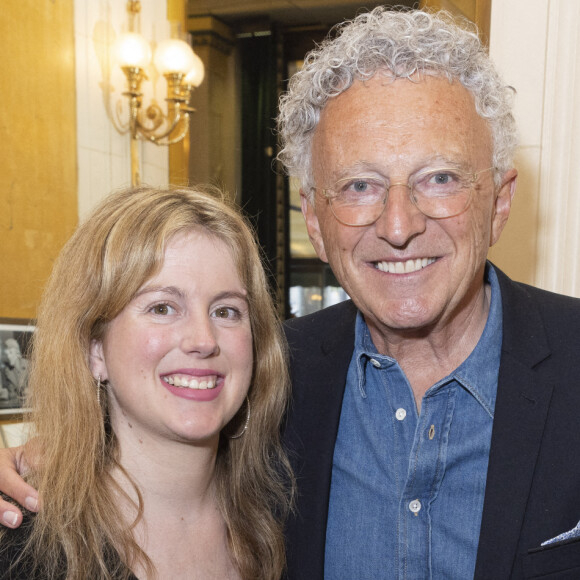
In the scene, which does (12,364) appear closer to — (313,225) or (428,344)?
(313,225)

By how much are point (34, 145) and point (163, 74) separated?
1013mm

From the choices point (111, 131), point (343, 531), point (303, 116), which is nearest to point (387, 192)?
point (303, 116)

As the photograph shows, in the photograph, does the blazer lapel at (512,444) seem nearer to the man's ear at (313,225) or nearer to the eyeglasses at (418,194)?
the eyeglasses at (418,194)

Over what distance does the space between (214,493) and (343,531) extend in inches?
12.4

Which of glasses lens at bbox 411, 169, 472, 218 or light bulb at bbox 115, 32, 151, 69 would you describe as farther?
light bulb at bbox 115, 32, 151, 69

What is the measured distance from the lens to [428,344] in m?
1.77

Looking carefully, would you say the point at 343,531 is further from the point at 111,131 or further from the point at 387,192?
the point at 111,131

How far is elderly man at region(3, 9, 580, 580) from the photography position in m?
1.56

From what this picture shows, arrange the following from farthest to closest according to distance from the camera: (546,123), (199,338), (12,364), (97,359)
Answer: (12,364)
(546,123)
(97,359)
(199,338)

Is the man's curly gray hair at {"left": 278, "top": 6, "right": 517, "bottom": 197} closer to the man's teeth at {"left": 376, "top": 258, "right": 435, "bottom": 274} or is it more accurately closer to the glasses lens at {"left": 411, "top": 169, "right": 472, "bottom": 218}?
the glasses lens at {"left": 411, "top": 169, "right": 472, "bottom": 218}

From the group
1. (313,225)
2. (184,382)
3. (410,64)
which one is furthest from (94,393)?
(410,64)

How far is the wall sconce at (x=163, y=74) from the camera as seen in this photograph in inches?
150

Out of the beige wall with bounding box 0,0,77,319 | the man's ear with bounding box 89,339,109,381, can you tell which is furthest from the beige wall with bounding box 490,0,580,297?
the beige wall with bounding box 0,0,77,319

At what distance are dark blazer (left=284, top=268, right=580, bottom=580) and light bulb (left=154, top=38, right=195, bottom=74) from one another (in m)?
2.56
